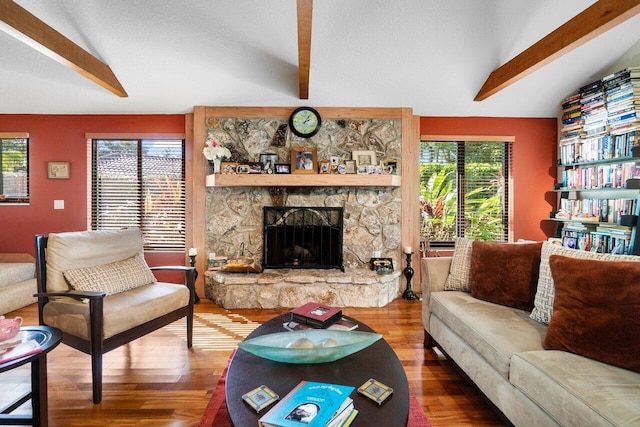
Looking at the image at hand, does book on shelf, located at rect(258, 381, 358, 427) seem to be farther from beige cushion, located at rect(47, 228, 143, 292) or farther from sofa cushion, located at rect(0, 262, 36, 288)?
sofa cushion, located at rect(0, 262, 36, 288)

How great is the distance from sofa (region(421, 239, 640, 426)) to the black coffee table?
1.93ft

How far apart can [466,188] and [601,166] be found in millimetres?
1367

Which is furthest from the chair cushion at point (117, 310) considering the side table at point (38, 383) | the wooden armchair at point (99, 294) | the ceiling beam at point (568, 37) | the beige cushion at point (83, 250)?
the ceiling beam at point (568, 37)

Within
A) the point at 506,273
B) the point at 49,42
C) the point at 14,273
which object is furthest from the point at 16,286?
the point at 506,273

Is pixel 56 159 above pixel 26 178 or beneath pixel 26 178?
above

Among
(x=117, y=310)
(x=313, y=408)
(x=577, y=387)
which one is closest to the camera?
(x=313, y=408)

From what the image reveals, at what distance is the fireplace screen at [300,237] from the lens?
3.77m

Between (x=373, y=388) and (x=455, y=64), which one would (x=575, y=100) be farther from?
(x=373, y=388)

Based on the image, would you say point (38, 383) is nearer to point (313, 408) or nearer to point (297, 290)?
point (313, 408)

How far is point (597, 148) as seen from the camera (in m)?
3.32

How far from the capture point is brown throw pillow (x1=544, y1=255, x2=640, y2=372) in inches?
49.9

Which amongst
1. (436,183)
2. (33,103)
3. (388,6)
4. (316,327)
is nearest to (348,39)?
(388,6)

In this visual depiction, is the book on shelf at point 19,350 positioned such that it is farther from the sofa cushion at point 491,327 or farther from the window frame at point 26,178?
the window frame at point 26,178

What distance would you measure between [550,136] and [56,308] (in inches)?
216
